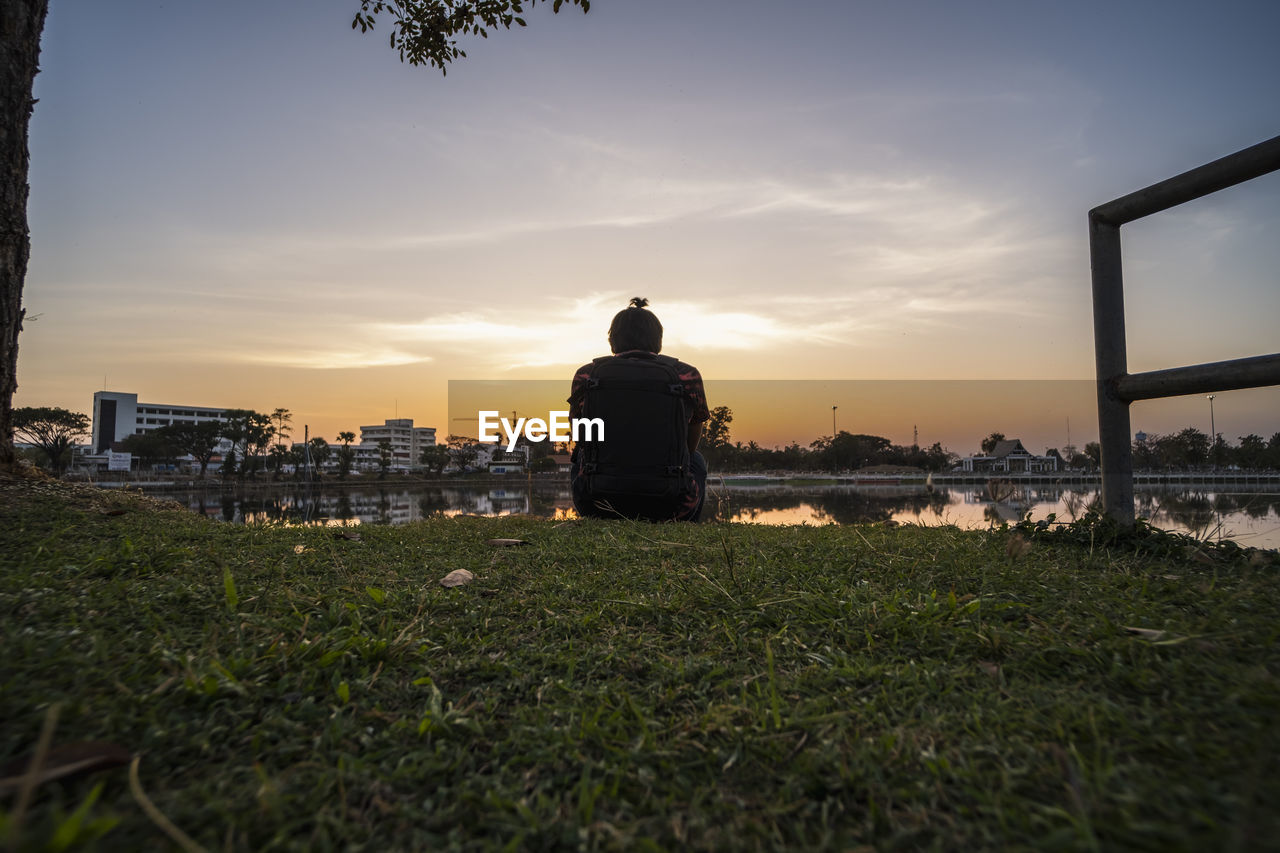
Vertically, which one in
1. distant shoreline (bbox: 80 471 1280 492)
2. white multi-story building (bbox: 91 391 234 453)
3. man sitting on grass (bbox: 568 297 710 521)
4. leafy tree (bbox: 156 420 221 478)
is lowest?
distant shoreline (bbox: 80 471 1280 492)

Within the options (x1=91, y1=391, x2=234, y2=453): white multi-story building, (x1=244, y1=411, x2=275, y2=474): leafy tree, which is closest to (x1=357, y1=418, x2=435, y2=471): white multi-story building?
(x1=91, y1=391, x2=234, y2=453): white multi-story building

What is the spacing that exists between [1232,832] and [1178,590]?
1277 millimetres

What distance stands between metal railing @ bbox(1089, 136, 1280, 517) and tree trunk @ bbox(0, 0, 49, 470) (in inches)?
212

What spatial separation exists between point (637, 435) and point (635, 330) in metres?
1.05

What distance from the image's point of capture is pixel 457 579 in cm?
204

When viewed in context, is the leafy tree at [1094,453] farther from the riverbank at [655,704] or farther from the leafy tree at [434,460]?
the leafy tree at [434,460]

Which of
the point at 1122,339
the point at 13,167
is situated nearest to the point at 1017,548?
the point at 1122,339

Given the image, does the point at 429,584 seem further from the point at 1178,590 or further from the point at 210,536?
the point at 1178,590

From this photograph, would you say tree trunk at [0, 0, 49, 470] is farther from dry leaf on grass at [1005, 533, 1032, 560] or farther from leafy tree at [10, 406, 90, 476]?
leafy tree at [10, 406, 90, 476]

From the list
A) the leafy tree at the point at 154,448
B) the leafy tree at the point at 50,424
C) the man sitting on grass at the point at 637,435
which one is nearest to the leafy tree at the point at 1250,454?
the man sitting on grass at the point at 637,435

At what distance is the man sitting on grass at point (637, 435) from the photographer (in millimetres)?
4137

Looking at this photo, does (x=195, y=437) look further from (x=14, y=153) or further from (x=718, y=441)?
(x=14, y=153)

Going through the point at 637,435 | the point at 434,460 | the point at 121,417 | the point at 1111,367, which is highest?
the point at 121,417

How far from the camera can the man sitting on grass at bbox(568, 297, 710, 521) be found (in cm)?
414
